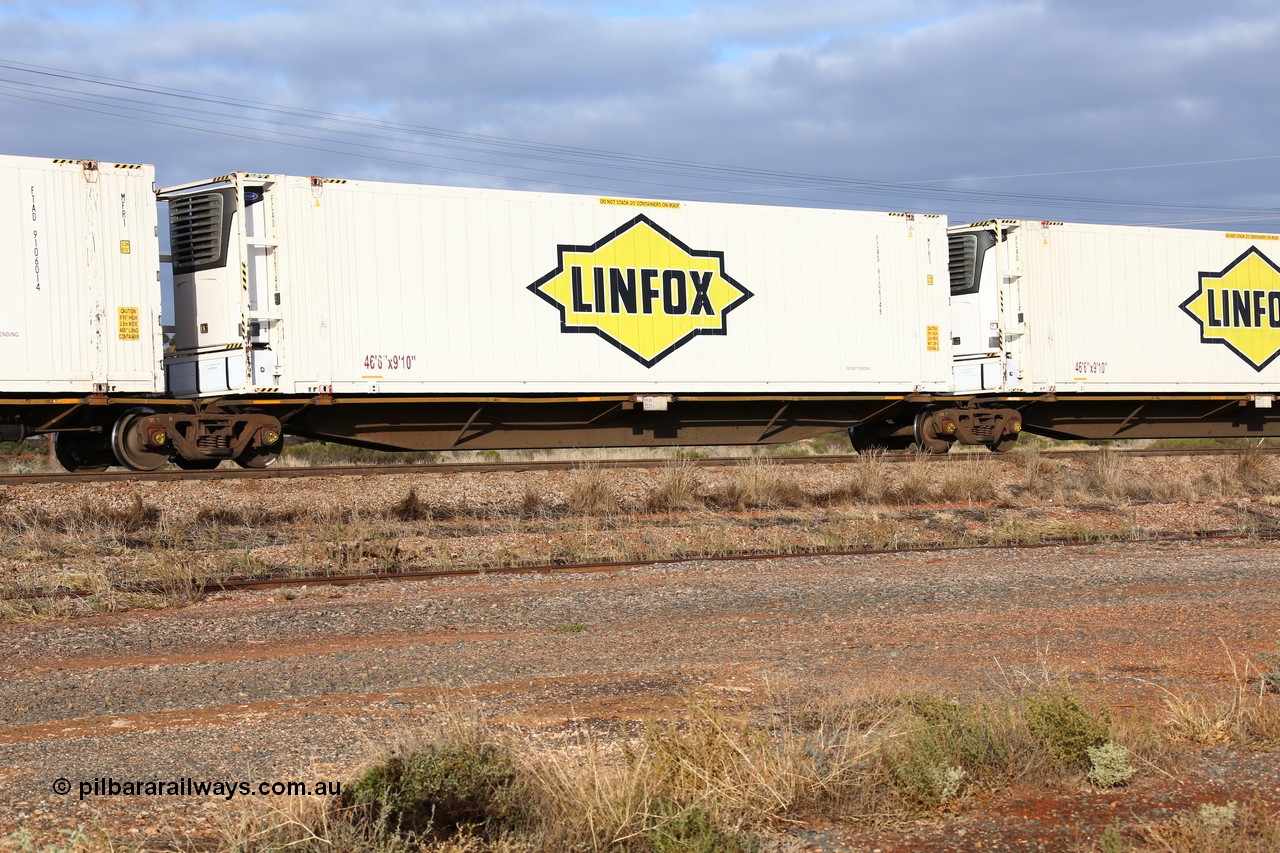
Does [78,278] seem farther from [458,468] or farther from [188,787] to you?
[188,787]

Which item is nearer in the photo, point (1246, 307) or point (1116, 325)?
point (1116, 325)

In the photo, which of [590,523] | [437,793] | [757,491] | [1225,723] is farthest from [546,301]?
[437,793]

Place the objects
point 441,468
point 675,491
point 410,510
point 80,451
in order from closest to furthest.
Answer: point 410,510
point 80,451
point 441,468
point 675,491

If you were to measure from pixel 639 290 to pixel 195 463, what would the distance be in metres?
5.95

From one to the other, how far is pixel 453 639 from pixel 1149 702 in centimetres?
398

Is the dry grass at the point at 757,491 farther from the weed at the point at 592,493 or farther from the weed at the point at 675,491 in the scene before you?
the weed at the point at 592,493

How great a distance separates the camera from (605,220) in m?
16.2

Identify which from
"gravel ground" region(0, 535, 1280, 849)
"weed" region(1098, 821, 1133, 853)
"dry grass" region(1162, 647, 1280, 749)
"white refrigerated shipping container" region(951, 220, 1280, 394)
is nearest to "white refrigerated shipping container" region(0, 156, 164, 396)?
"gravel ground" region(0, 535, 1280, 849)

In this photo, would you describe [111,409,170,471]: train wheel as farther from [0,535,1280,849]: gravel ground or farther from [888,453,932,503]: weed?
[888,453,932,503]: weed

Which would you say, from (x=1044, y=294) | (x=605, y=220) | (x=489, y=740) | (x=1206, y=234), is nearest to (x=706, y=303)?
(x=605, y=220)

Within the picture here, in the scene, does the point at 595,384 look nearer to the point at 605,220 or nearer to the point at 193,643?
the point at 605,220

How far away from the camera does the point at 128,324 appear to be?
540 inches

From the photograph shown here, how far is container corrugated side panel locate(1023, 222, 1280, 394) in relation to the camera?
1919 centimetres

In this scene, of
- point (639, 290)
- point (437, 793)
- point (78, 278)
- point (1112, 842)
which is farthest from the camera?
point (639, 290)
